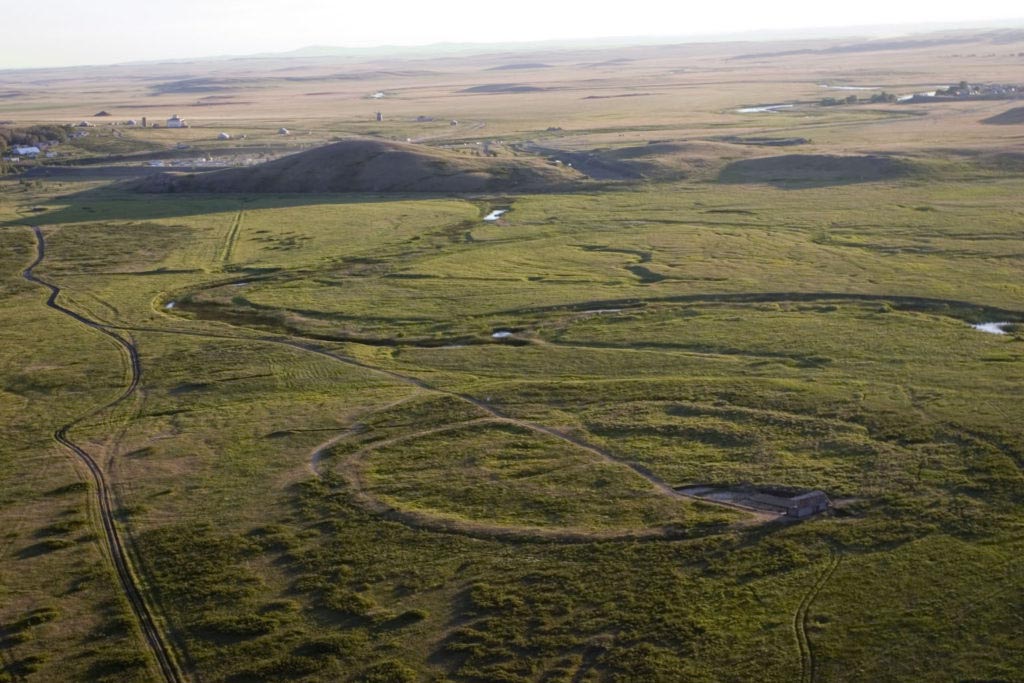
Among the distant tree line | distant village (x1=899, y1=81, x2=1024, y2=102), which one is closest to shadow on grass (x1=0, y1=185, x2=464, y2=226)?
the distant tree line

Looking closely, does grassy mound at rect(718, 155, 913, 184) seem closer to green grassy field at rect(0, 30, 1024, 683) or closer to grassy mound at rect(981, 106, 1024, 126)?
green grassy field at rect(0, 30, 1024, 683)

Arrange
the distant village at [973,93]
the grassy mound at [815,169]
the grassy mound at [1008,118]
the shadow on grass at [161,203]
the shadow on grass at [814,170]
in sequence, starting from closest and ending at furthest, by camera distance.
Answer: the shadow on grass at [161,203] → the shadow on grass at [814,170] → the grassy mound at [815,169] → the grassy mound at [1008,118] → the distant village at [973,93]

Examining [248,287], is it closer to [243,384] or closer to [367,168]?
[243,384]

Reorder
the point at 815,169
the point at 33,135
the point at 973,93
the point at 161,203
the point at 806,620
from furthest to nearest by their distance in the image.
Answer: the point at 973,93 → the point at 33,135 → the point at 161,203 → the point at 815,169 → the point at 806,620

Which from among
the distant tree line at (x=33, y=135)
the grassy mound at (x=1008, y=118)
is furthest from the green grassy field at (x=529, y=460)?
the distant tree line at (x=33, y=135)

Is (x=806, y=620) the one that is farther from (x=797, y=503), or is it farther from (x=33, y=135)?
(x=33, y=135)

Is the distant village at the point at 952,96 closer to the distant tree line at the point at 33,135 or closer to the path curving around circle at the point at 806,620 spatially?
the distant tree line at the point at 33,135

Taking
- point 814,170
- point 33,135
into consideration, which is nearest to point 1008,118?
point 814,170
